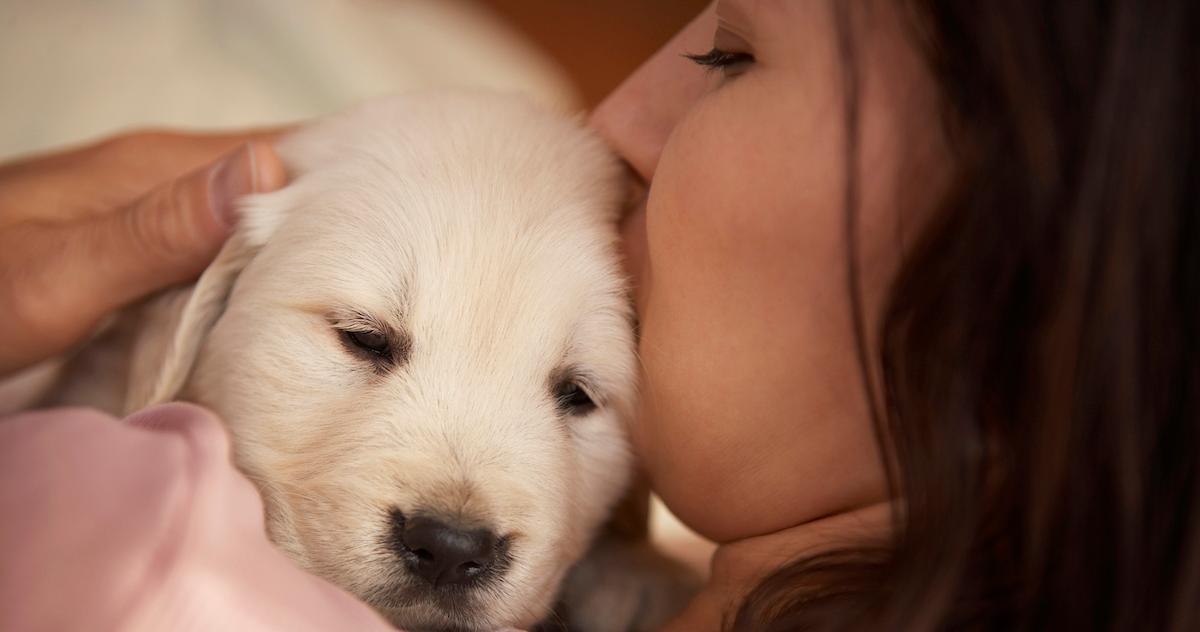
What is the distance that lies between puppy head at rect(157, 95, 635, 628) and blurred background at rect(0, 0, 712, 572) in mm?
749

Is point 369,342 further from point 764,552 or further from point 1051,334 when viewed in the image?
point 1051,334

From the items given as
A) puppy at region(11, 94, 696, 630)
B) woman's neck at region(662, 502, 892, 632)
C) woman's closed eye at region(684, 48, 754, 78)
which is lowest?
woman's neck at region(662, 502, 892, 632)

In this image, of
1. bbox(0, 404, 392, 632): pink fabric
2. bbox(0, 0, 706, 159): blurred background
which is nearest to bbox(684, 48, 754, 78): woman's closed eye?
bbox(0, 404, 392, 632): pink fabric

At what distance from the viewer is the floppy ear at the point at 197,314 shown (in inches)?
56.2

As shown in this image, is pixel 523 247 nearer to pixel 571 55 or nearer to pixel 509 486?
pixel 509 486

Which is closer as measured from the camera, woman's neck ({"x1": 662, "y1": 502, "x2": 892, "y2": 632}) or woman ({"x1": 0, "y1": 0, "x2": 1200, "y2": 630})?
woman ({"x1": 0, "y1": 0, "x2": 1200, "y2": 630})

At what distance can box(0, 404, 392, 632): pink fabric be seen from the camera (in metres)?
0.72

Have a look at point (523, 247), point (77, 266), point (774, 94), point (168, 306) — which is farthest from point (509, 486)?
point (77, 266)

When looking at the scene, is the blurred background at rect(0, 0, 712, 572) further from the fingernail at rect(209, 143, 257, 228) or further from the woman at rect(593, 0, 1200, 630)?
the fingernail at rect(209, 143, 257, 228)

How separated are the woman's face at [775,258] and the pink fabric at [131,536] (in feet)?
2.07

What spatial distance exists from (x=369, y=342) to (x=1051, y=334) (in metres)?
0.83

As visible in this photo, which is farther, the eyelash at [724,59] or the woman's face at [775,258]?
the eyelash at [724,59]

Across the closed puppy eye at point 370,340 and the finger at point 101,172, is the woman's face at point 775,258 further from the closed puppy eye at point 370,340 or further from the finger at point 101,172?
the finger at point 101,172

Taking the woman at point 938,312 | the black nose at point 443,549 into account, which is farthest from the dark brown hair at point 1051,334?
the black nose at point 443,549
